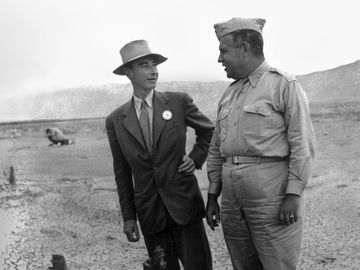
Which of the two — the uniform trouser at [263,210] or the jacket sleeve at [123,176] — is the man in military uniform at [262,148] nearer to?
the uniform trouser at [263,210]

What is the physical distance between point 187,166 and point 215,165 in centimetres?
24

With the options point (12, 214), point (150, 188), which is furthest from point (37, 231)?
point (150, 188)

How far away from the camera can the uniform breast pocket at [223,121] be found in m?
2.94

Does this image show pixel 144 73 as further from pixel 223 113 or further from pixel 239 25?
pixel 239 25

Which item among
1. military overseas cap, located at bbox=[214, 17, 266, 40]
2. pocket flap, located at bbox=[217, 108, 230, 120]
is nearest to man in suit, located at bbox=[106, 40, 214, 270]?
pocket flap, located at bbox=[217, 108, 230, 120]

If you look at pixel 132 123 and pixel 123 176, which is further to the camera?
pixel 123 176

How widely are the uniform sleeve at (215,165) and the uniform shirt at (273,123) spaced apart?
0.22 meters

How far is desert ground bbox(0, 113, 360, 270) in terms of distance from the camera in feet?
19.0

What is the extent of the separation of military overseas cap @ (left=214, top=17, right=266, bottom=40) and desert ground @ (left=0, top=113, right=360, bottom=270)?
127 inches

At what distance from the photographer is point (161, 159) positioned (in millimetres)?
3246

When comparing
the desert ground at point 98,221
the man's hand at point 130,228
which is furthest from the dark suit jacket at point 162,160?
the desert ground at point 98,221

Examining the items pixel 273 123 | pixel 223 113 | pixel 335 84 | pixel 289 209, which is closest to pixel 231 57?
pixel 223 113

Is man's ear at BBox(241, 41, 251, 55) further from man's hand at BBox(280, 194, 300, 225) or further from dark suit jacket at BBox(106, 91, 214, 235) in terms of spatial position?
man's hand at BBox(280, 194, 300, 225)

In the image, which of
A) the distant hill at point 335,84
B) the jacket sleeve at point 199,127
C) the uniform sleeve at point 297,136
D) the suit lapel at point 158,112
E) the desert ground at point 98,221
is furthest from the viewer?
the distant hill at point 335,84
